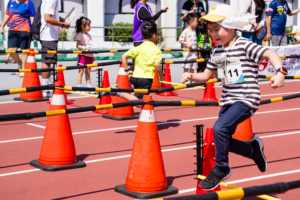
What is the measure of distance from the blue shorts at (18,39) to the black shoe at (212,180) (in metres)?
9.77

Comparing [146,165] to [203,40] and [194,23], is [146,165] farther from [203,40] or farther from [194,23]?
[203,40]

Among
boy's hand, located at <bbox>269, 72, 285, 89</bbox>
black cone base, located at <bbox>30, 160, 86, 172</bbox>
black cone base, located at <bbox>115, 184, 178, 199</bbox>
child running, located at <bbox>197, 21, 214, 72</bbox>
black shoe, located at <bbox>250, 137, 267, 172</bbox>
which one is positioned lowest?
black cone base, located at <bbox>115, 184, 178, 199</bbox>

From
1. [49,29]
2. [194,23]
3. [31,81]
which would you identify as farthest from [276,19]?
[31,81]

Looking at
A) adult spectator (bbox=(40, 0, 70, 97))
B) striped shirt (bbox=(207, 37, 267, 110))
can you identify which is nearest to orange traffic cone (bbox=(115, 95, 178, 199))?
striped shirt (bbox=(207, 37, 267, 110))

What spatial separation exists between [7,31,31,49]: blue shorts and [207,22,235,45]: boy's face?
9.38 m

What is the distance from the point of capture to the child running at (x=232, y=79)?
387cm

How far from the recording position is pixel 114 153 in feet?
19.0

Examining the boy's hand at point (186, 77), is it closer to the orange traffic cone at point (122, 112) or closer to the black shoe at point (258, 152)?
the black shoe at point (258, 152)

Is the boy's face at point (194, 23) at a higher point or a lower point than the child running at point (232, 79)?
higher

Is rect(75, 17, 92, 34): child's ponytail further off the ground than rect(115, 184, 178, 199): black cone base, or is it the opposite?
rect(75, 17, 92, 34): child's ponytail

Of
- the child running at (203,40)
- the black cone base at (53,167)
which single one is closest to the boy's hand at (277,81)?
the black cone base at (53,167)

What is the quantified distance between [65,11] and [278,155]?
79.6ft

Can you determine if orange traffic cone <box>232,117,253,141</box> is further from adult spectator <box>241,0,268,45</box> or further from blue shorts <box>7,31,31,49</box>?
blue shorts <box>7,31,31,49</box>

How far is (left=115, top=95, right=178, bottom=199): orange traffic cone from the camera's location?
14.0 feet
